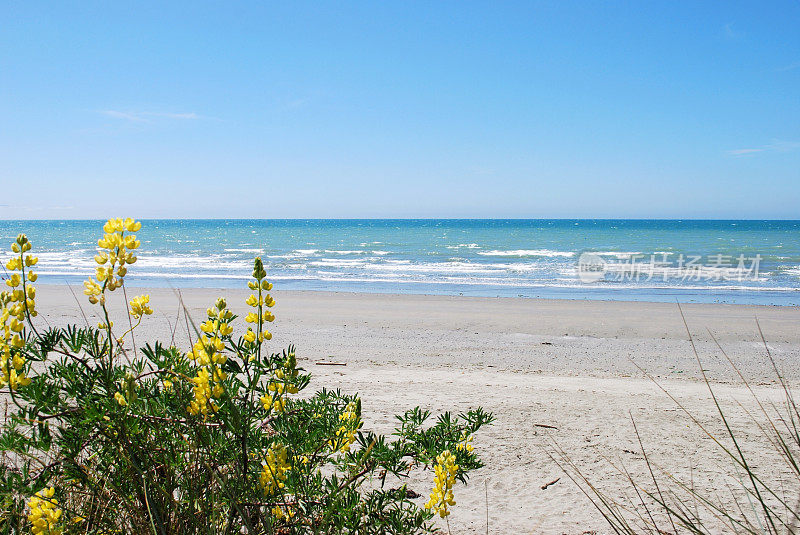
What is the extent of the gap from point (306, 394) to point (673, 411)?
358 cm

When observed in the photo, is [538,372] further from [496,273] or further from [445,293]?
[496,273]

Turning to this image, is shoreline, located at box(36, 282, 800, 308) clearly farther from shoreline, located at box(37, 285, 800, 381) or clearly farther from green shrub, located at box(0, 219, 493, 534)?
green shrub, located at box(0, 219, 493, 534)

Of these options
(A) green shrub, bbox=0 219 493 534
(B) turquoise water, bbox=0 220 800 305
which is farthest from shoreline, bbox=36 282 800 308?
(A) green shrub, bbox=0 219 493 534

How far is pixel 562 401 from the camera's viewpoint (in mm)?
5480

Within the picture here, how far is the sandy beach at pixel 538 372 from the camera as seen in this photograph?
362 cm

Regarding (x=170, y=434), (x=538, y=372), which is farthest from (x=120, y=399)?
(x=538, y=372)

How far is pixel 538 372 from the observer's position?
7.43 m

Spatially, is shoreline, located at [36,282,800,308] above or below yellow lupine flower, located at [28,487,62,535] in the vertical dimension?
below

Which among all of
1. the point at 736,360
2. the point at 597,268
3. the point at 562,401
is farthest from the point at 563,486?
the point at 597,268

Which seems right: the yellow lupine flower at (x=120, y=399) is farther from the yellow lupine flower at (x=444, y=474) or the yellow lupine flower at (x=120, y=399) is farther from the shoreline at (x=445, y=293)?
the shoreline at (x=445, y=293)

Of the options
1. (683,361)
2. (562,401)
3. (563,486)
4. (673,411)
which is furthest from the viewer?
(683,361)

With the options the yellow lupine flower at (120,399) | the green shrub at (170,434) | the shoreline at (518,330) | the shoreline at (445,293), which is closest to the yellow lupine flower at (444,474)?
the green shrub at (170,434)

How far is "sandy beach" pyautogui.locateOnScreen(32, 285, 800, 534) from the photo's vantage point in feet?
11.9

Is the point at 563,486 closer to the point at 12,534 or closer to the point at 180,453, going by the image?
the point at 180,453
